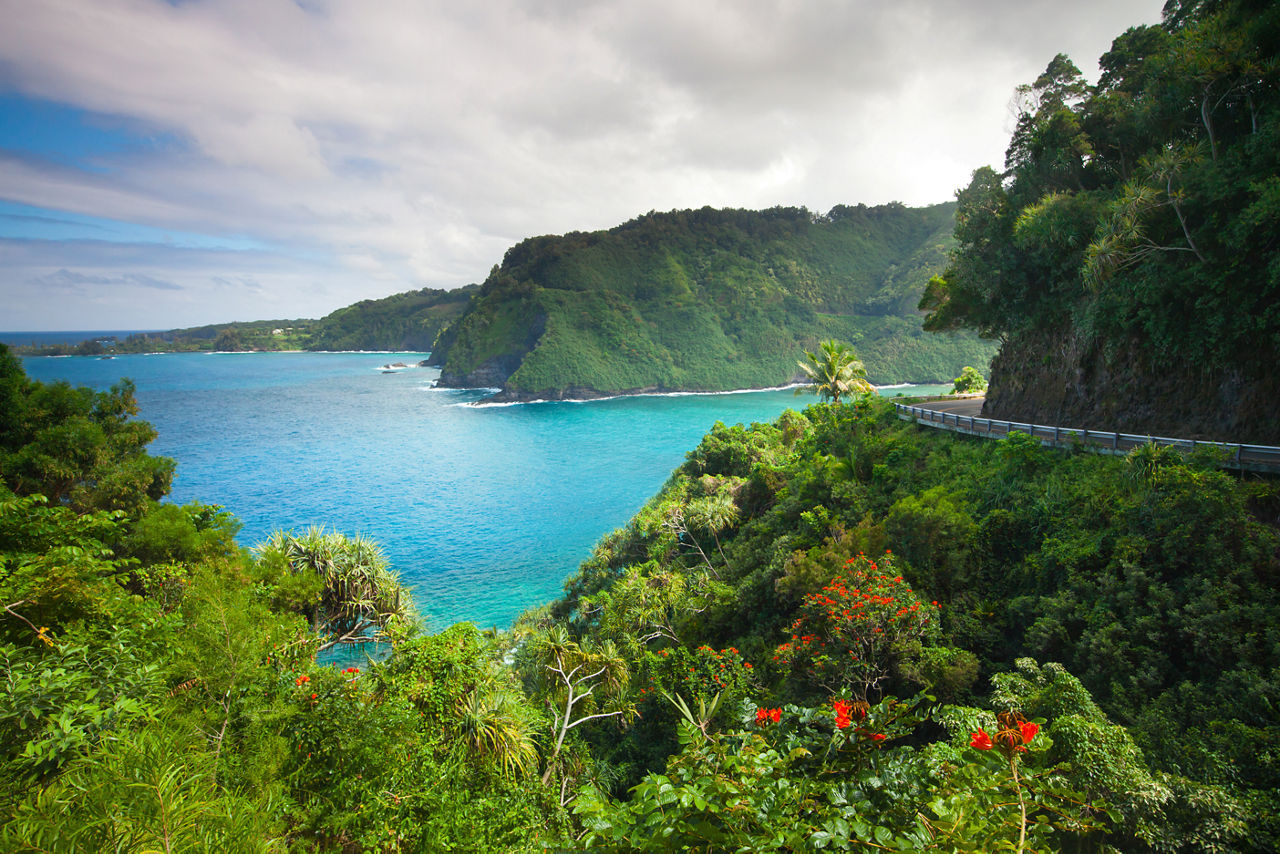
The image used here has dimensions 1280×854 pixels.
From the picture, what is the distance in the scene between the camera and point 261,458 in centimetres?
5712

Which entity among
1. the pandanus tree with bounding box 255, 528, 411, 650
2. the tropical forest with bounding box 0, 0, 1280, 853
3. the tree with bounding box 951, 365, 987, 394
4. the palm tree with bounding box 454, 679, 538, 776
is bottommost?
the pandanus tree with bounding box 255, 528, 411, 650

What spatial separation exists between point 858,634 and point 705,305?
138 m

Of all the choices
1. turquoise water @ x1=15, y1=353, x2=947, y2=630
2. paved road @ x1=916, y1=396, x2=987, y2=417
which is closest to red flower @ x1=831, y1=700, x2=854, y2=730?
paved road @ x1=916, y1=396, x2=987, y2=417

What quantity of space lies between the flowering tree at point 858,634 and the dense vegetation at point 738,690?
66mm

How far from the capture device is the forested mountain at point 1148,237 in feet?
39.3

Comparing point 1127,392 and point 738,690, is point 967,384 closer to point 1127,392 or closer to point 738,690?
point 1127,392

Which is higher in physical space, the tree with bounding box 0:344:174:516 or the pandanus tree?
the tree with bounding box 0:344:174:516

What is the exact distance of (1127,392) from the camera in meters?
15.1

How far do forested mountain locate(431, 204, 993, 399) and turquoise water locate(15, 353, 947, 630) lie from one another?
44.4 ft

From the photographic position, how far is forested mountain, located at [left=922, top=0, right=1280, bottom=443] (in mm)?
11992

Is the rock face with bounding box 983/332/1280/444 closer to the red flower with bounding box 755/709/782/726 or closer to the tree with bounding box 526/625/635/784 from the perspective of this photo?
the red flower with bounding box 755/709/782/726

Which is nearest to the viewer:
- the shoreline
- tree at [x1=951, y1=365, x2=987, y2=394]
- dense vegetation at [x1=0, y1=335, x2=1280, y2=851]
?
dense vegetation at [x1=0, y1=335, x2=1280, y2=851]

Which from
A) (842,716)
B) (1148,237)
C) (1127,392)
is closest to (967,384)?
(1127,392)


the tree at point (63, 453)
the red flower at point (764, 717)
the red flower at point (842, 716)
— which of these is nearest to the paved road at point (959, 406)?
the red flower at point (764, 717)
